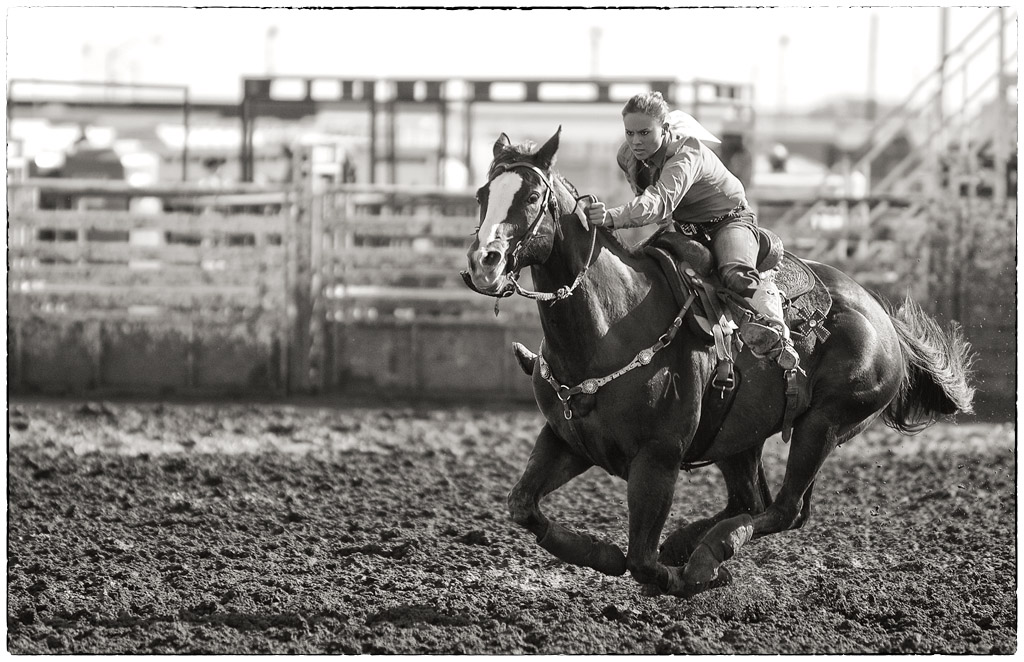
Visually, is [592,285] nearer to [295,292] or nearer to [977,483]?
[977,483]

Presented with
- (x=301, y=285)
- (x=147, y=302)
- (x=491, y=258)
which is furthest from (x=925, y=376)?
(x=147, y=302)

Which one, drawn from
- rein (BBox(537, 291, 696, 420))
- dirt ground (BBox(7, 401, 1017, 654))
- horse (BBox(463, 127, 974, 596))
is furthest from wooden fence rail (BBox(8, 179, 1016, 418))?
rein (BBox(537, 291, 696, 420))

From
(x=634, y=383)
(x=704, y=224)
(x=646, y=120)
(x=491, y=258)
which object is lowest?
(x=634, y=383)

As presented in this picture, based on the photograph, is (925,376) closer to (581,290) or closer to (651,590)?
(651,590)

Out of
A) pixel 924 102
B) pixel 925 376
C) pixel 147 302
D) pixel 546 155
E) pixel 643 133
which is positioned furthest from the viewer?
pixel 924 102

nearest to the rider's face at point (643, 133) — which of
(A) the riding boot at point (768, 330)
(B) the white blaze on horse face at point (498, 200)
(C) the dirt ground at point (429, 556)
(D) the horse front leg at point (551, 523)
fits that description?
(B) the white blaze on horse face at point (498, 200)

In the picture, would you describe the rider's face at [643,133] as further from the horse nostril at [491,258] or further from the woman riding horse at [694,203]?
the horse nostril at [491,258]

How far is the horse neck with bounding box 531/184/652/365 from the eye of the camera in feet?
15.4

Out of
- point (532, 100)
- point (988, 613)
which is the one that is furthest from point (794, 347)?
point (532, 100)

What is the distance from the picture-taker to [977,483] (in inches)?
329

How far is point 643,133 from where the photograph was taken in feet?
15.5

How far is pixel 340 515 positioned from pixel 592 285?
10.0 ft

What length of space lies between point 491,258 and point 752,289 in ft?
4.16

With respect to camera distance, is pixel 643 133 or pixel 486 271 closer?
pixel 486 271
